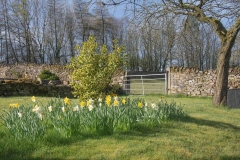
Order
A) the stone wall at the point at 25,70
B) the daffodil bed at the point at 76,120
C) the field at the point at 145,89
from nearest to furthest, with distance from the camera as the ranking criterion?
1. the daffodil bed at the point at 76,120
2. the field at the point at 145,89
3. the stone wall at the point at 25,70

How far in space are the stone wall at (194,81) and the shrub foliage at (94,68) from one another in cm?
1000

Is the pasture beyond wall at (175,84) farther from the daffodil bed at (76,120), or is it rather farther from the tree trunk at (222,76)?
the daffodil bed at (76,120)

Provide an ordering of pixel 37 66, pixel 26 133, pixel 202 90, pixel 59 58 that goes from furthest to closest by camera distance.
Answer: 1. pixel 59 58
2. pixel 37 66
3. pixel 202 90
4. pixel 26 133

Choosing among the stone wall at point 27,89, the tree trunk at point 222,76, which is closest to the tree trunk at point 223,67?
the tree trunk at point 222,76

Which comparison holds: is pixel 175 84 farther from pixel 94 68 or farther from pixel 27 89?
pixel 94 68

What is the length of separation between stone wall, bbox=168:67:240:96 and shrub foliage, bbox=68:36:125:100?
Answer: 1000 cm

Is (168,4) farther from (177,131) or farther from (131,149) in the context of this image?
(131,149)

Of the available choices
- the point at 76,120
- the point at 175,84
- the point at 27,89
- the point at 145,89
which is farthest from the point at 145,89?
the point at 76,120

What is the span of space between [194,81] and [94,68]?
10.6 meters

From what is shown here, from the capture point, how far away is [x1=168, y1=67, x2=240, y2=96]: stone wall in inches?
578

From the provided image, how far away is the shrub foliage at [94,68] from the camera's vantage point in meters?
5.93

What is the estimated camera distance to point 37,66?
25.2 metres

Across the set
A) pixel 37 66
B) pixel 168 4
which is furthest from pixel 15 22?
pixel 168 4

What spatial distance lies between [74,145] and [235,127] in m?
3.74
